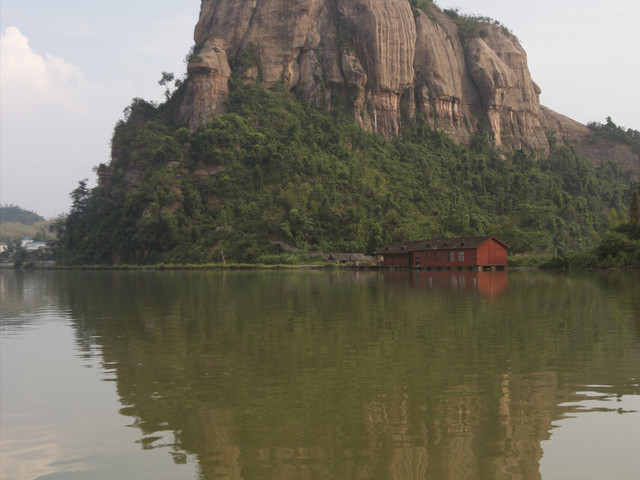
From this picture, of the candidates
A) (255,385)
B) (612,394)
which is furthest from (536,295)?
(255,385)

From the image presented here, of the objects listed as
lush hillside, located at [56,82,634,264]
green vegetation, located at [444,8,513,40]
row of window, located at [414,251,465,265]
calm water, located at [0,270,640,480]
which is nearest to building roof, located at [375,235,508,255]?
row of window, located at [414,251,465,265]

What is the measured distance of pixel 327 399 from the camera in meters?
8.52

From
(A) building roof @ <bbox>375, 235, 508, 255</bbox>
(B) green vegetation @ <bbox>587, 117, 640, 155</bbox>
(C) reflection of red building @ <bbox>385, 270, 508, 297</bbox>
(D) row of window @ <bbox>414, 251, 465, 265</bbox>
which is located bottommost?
(C) reflection of red building @ <bbox>385, 270, 508, 297</bbox>

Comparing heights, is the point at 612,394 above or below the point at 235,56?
below

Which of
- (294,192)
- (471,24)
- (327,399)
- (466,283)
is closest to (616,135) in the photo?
(471,24)

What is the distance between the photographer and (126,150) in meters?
108

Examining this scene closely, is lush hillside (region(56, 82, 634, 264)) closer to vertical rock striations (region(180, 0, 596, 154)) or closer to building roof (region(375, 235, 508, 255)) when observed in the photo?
vertical rock striations (region(180, 0, 596, 154))

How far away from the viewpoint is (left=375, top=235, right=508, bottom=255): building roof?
2317 inches

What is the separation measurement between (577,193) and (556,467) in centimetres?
12132

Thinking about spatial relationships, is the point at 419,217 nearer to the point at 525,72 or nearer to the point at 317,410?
the point at 525,72

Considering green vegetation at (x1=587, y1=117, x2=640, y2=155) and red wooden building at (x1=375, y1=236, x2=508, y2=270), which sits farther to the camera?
green vegetation at (x1=587, y1=117, x2=640, y2=155)

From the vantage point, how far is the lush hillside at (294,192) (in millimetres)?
84188

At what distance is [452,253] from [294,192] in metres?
33.8

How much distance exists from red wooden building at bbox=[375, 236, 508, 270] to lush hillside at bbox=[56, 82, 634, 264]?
37.3 feet
